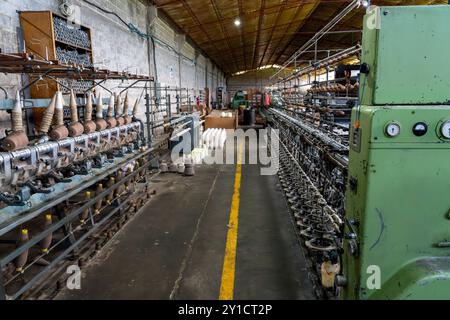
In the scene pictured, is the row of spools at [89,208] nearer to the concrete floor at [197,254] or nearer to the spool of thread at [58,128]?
the concrete floor at [197,254]

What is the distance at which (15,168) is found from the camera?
2662mm

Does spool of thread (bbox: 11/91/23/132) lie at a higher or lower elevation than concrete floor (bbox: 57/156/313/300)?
higher

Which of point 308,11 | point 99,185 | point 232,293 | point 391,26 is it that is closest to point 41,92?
point 99,185

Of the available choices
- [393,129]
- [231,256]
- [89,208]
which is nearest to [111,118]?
[89,208]

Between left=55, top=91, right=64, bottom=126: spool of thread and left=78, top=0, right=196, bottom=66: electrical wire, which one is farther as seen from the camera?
left=78, top=0, right=196, bottom=66: electrical wire

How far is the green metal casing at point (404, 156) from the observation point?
1.61 m

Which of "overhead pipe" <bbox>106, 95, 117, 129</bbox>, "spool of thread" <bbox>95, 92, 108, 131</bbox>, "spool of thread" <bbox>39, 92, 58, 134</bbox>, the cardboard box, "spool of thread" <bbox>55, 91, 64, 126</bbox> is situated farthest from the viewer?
the cardboard box

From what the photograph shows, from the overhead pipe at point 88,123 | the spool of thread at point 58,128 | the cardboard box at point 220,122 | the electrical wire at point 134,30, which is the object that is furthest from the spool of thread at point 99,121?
the cardboard box at point 220,122

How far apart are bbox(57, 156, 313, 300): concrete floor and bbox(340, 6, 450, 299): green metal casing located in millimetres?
1315

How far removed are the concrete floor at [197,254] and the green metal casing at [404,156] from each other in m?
1.31

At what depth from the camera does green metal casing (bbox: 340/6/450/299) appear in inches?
63.4

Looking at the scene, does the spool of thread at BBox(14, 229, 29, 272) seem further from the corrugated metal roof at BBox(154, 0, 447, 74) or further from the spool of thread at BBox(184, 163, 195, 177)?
the corrugated metal roof at BBox(154, 0, 447, 74)

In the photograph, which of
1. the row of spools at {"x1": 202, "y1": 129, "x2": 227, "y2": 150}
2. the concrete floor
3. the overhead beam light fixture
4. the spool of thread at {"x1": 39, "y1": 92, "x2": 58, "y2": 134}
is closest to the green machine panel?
the overhead beam light fixture

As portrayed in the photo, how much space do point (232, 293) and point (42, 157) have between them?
2084 mm
